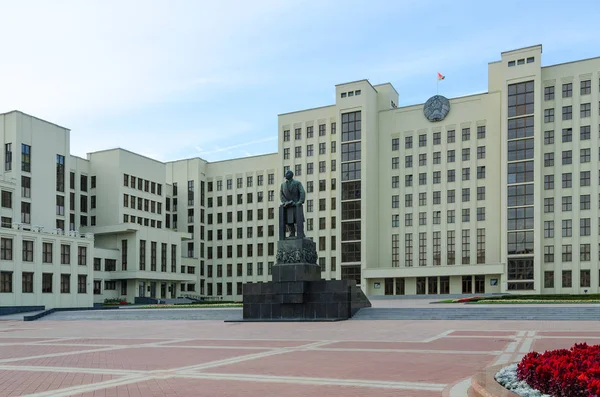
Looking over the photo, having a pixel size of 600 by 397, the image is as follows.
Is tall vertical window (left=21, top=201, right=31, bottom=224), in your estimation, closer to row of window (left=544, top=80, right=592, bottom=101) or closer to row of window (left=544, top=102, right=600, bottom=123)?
row of window (left=544, top=102, right=600, bottom=123)

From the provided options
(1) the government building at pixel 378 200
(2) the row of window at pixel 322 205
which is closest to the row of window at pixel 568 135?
(1) the government building at pixel 378 200

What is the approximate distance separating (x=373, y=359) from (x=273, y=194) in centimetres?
7381

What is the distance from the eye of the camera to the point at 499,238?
226 ft

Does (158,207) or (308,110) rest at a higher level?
(308,110)

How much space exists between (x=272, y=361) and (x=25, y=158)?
58.2 m

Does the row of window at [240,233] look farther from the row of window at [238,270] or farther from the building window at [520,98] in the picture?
the building window at [520,98]

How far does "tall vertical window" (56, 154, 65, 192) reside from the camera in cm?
6800

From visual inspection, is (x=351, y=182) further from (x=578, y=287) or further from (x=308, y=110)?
(x=578, y=287)

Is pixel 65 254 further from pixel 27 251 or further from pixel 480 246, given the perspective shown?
pixel 480 246

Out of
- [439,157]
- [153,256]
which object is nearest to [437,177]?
[439,157]

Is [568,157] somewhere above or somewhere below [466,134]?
below

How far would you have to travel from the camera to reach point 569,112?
6581 cm

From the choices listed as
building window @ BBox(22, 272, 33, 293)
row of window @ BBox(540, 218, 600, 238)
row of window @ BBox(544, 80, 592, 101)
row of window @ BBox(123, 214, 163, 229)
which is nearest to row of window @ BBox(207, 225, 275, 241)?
row of window @ BBox(123, 214, 163, 229)

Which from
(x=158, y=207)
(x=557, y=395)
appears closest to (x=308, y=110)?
(x=158, y=207)
